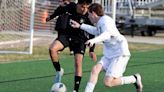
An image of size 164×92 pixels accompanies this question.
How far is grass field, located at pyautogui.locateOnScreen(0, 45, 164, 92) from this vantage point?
35.0 feet

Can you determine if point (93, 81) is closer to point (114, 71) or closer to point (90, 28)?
point (114, 71)

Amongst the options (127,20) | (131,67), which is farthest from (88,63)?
(127,20)

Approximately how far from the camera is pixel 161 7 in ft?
90.5

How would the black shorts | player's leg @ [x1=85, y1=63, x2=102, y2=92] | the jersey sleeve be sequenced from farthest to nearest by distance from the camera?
the black shorts, the jersey sleeve, player's leg @ [x1=85, y1=63, x2=102, y2=92]

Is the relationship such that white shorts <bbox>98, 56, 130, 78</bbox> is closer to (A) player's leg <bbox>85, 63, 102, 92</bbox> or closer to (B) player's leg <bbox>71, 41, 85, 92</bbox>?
(A) player's leg <bbox>85, 63, 102, 92</bbox>

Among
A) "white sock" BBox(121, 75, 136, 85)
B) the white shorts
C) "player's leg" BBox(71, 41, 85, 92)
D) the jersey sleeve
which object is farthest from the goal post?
the white shorts

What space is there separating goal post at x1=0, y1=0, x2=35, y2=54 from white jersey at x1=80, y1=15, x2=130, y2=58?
10.9 meters

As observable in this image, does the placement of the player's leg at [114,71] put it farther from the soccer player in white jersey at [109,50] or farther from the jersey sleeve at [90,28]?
the jersey sleeve at [90,28]

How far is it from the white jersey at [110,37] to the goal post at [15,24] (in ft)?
35.8

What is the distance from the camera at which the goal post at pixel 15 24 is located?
65.7 feet

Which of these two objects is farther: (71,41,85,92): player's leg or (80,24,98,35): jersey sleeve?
(71,41,85,92): player's leg

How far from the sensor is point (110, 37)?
8.81 meters

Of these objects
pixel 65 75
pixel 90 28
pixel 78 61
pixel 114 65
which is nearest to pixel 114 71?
pixel 114 65

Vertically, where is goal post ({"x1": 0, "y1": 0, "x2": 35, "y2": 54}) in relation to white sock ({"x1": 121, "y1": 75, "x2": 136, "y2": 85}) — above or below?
below
